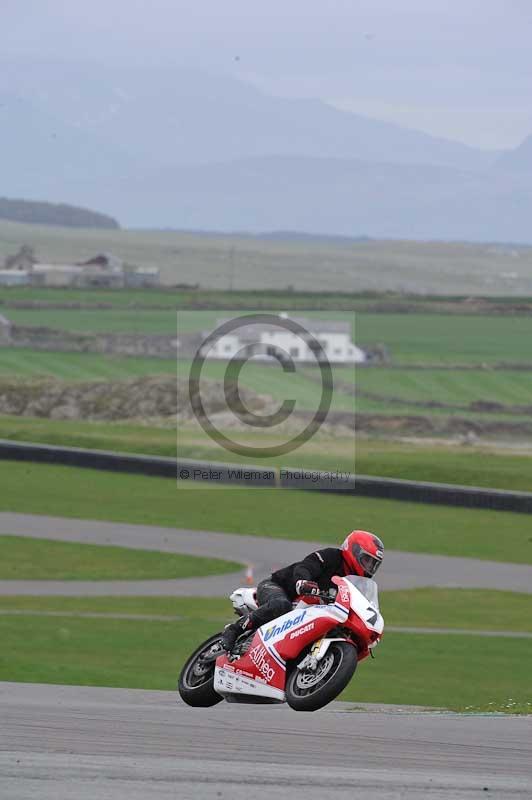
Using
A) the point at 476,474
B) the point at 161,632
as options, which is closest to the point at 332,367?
the point at 476,474

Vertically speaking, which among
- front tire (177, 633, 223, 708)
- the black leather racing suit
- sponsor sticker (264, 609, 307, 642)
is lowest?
front tire (177, 633, 223, 708)

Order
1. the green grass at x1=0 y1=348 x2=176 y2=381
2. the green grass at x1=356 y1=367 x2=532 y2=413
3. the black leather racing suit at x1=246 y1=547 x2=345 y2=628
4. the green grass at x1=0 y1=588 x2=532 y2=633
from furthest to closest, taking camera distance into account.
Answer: the green grass at x1=0 y1=348 x2=176 y2=381
the green grass at x1=356 y1=367 x2=532 y2=413
the green grass at x1=0 y1=588 x2=532 y2=633
the black leather racing suit at x1=246 y1=547 x2=345 y2=628

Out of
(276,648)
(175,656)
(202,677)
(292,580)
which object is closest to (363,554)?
(292,580)

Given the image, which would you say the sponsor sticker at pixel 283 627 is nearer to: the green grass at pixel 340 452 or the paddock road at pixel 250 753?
the paddock road at pixel 250 753

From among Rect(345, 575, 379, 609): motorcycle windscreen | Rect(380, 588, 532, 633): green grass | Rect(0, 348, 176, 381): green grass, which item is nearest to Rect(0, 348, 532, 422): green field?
Rect(0, 348, 176, 381): green grass

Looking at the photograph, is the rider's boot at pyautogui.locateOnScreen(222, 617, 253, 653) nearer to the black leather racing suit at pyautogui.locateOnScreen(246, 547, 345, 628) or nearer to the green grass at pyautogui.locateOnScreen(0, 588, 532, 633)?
the black leather racing suit at pyautogui.locateOnScreen(246, 547, 345, 628)

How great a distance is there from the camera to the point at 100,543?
33219 mm

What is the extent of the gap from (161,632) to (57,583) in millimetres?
5258

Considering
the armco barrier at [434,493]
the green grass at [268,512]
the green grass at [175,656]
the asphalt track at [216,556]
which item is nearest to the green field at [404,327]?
the armco barrier at [434,493]

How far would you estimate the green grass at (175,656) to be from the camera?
18969 millimetres

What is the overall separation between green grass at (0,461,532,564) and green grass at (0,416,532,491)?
465 centimetres

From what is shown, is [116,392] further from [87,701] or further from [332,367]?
[87,701]

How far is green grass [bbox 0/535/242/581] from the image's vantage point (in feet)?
96.3

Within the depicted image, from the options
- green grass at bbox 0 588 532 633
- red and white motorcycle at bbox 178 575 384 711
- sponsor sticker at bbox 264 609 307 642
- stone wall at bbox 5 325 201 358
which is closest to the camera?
red and white motorcycle at bbox 178 575 384 711
